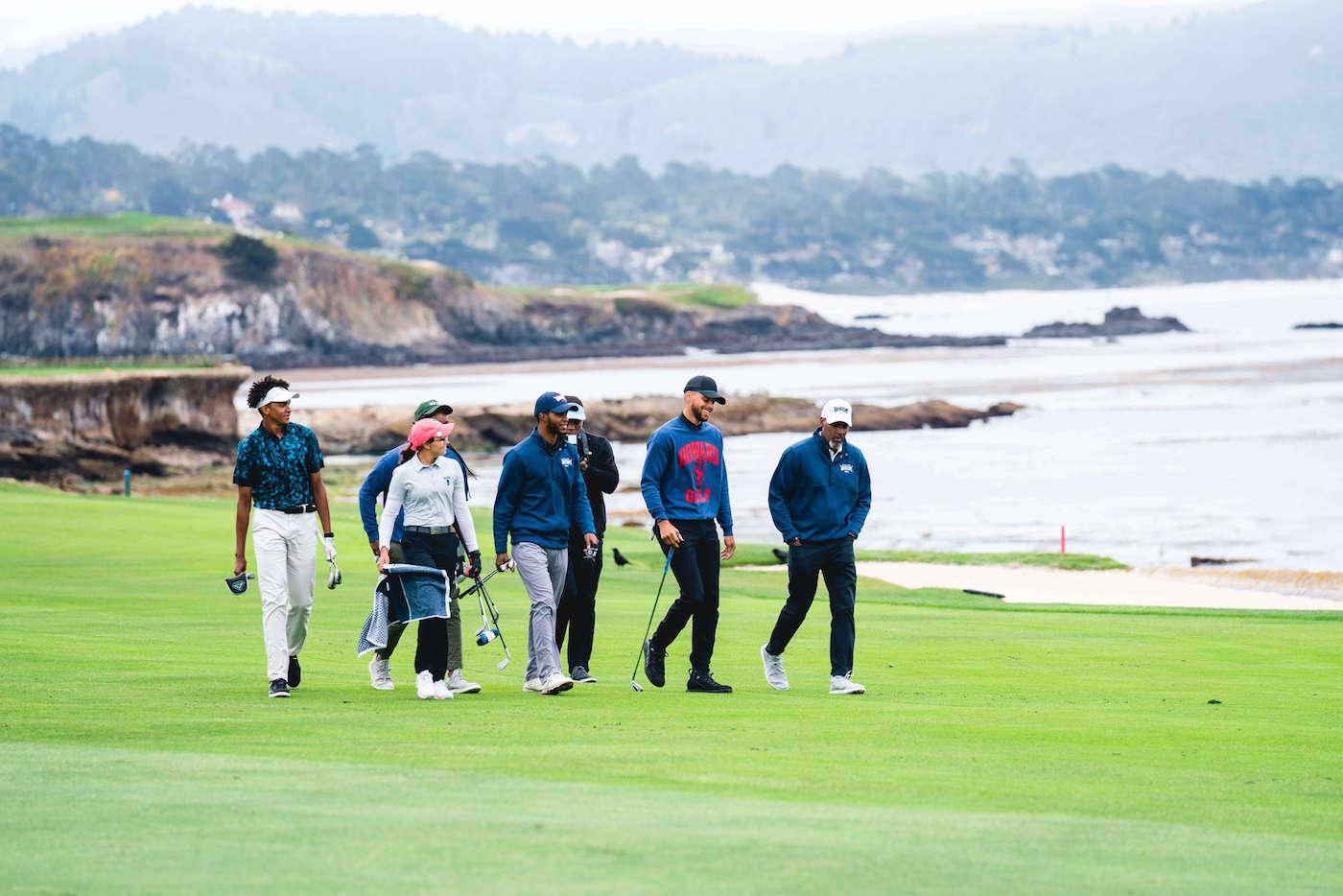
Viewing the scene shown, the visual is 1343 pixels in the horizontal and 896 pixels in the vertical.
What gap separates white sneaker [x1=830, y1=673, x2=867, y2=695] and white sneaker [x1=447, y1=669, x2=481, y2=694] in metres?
2.50

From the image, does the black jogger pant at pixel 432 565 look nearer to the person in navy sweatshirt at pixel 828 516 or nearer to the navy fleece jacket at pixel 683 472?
the navy fleece jacket at pixel 683 472

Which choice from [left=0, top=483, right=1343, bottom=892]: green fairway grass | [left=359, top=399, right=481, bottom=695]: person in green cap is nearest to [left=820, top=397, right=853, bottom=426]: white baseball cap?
[left=0, top=483, right=1343, bottom=892]: green fairway grass

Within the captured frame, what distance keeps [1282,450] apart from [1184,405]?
2586 cm

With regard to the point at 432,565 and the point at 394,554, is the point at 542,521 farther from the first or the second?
the point at 394,554

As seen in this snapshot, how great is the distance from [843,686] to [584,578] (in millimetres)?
1994

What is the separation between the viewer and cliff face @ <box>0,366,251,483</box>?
60656 millimetres

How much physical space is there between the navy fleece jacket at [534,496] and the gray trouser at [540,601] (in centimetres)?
8

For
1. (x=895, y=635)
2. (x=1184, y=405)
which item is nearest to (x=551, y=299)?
(x=1184, y=405)

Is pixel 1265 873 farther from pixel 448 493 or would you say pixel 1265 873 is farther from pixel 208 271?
pixel 208 271

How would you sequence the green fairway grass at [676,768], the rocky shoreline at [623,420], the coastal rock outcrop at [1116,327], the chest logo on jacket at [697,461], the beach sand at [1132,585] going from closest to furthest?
the green fairway grass at [676,768] → the chest logo on jacket at [697,461] → the beach sand at [1132,585] → the rocky shoreline at [623,420] → the coastal rock outcrop at [1116,327]

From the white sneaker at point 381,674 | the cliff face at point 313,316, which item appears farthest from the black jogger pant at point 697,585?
the cliff face at point 313,316

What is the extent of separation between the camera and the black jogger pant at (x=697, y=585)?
1385 centimetres

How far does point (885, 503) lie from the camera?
5219cm

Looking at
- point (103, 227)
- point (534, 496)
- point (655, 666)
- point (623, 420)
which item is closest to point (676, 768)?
point (534, 496)
